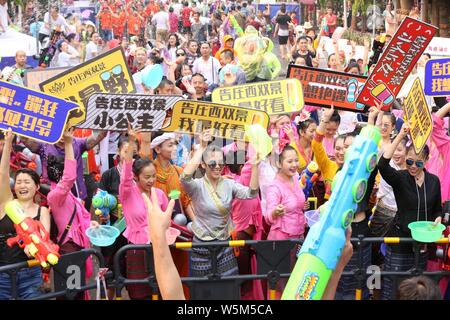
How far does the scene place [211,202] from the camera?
6.47 meters

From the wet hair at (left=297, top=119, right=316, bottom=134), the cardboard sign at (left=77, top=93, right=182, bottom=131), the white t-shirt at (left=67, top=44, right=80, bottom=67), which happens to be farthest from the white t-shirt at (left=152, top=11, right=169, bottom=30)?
the cardboard sign at (left=77, top=93, right=182, bottom=131)

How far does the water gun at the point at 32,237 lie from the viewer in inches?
222

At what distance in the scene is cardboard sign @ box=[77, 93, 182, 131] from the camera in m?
7.00

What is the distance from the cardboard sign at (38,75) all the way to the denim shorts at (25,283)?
3.94 meters

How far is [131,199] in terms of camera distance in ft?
21.5

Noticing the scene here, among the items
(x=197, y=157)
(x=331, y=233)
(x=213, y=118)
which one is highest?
(x=331, y=233)

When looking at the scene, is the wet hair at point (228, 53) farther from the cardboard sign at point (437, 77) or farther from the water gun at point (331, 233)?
the water gun at point (331, 233)

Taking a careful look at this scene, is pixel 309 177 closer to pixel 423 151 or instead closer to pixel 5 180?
pixel 423 151

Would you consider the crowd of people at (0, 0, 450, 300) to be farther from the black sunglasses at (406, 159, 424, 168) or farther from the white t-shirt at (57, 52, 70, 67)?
the white t-shirt at (57, 52, 70, 67)

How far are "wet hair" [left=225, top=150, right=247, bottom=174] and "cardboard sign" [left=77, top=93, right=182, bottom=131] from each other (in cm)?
94

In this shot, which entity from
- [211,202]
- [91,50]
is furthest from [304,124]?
[91,50]

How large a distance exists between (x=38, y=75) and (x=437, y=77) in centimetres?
418

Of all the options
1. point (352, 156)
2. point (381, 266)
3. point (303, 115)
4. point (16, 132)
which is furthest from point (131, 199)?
point (352, 156)
